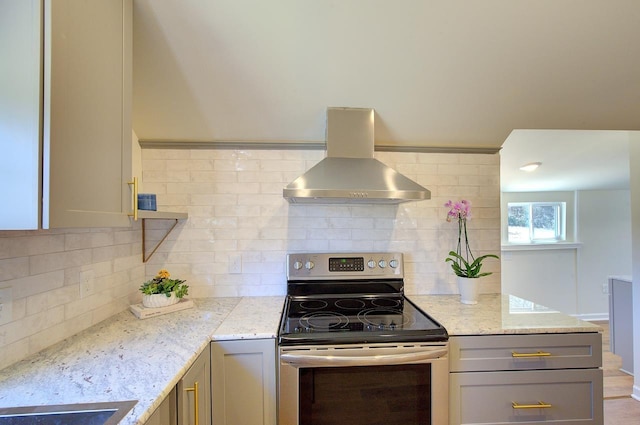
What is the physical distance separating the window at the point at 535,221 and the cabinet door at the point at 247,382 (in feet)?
14.1

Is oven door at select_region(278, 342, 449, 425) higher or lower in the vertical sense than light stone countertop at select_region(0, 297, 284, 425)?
lower

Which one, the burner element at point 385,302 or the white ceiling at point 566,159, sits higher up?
the white ceiling at point 566,159

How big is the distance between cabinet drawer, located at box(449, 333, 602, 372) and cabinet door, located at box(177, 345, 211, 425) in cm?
110

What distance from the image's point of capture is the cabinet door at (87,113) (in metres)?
0.79

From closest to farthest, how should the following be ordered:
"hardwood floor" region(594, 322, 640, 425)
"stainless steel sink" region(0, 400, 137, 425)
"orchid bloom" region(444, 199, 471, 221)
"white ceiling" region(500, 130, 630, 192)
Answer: "stainless steel sink" region(0, 400, 137, 425), "orchid bloom" region(444, 199, 471, 221), "hardwood floor" region(594, 322, 640, 425), "white ceiling" region(500, 130, 630, 192)

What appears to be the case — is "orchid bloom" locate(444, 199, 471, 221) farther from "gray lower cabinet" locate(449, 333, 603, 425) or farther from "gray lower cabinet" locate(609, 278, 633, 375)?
"gray lower cabinet" locate(609, 278, 633, 375)

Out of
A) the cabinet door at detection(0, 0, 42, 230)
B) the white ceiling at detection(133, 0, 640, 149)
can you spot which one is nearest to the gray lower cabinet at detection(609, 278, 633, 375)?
the white ceiling at detection(133, 0, 640, 149)

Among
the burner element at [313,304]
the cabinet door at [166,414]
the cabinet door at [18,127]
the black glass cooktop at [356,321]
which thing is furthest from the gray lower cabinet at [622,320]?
the cabinet door at [18,127]

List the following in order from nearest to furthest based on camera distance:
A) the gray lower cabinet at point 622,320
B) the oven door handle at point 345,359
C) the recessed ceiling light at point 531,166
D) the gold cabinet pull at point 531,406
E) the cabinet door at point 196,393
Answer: the cabinet door at point 196,393, the oven door handle at point 345,359, the gold cabinet pull at point 531,406, the gray lower cabinet at point 622,320, the recessed ceiling light at point 531,166

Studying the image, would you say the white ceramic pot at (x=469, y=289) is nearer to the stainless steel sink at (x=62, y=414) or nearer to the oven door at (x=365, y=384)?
the oven door at (x=365, y=384)

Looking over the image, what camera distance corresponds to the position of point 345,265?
1.89m

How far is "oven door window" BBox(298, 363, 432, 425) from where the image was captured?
1.24 meters

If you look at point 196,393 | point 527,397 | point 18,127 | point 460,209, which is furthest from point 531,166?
point 18,127

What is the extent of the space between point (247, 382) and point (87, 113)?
1.21 m
